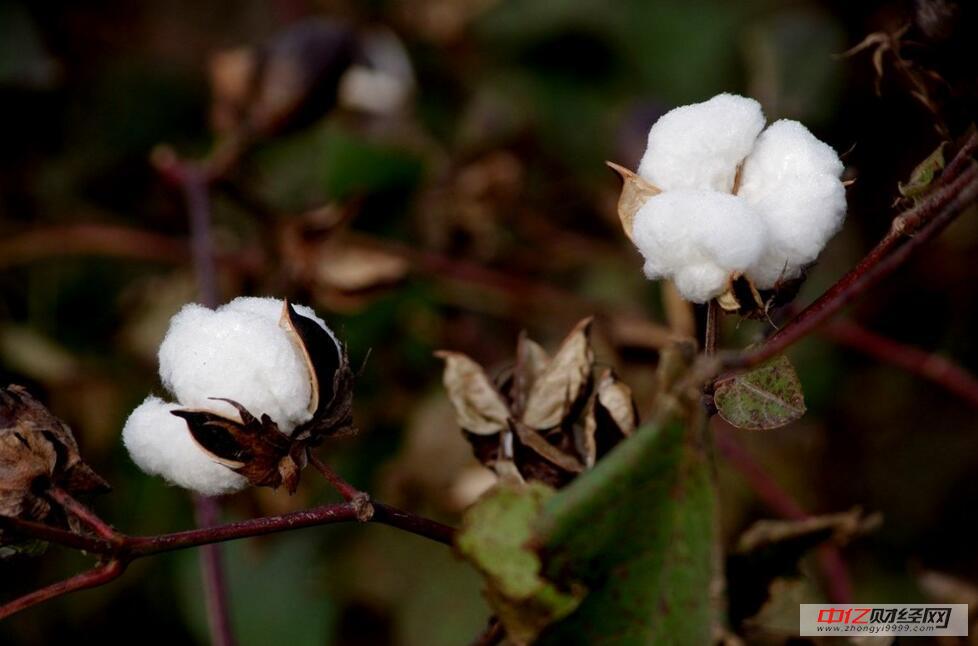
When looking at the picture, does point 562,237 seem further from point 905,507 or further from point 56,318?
point 56,318

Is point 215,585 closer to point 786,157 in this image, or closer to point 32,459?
point 32,459

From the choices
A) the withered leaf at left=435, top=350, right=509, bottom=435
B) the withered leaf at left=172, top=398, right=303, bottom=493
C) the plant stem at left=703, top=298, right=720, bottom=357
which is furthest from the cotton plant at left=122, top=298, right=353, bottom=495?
the plant stem at left=703, top=298, right=720, bottom=357

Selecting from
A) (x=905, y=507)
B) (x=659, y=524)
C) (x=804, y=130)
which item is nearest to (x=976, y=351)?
(x=905, y=507)

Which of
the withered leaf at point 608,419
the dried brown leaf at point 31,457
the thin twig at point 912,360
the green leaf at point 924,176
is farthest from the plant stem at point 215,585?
the thin twig at point 912,360

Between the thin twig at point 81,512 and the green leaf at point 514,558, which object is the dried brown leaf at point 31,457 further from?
the green leaf at point 514,558

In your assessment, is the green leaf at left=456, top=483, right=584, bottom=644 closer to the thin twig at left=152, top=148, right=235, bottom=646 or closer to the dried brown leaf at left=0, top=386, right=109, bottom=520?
the dried brown leaf at left=0, top=386, right=109, bottom=520

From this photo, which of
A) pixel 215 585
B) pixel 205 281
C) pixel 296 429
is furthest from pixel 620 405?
pixel 205 281
